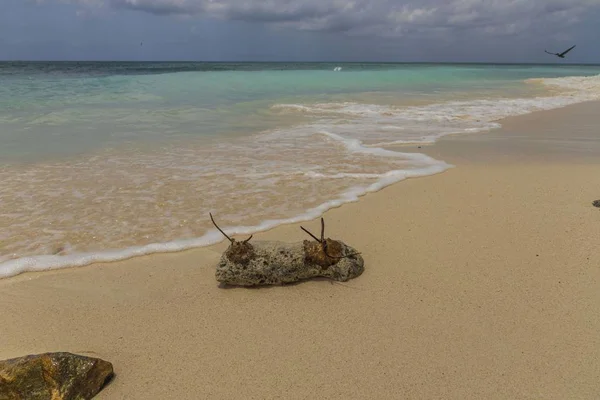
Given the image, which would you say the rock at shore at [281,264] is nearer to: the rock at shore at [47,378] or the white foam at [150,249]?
the white foam at [150,249]

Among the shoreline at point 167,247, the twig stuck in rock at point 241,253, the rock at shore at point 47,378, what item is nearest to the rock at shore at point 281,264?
the twig stuck in rock at point 241,253

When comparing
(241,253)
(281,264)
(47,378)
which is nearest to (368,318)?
(281,264)

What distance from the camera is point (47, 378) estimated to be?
79.2 inches

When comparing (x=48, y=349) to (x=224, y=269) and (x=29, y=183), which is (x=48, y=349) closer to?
(x=224, y=269)

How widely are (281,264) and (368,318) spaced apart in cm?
72

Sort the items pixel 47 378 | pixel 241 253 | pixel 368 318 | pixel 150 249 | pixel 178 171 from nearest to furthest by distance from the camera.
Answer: pixel 47 378
pixel 368 318
pixel 241 253
pixel 150 249
pixel 178 171

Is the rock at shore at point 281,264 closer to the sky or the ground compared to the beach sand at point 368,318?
closer to the sky

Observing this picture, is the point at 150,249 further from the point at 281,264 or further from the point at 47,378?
the point at 47,378

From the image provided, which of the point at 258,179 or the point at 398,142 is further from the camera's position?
the point at 398,142

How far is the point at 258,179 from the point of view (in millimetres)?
5566

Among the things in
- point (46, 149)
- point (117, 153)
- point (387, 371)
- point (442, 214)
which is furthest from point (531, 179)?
point (46, 149)

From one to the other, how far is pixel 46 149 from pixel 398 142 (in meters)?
6.17

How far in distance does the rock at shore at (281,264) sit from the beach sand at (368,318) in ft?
0.26

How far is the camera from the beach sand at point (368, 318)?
2.20 metres
